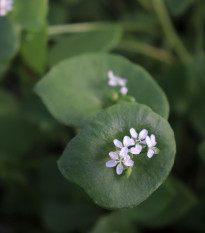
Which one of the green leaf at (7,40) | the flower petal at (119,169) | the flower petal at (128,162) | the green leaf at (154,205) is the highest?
the green leaf at (7,40)

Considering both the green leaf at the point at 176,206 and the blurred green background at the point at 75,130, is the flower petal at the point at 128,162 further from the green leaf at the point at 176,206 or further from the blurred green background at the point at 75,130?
the green leaf at the point at 176,206

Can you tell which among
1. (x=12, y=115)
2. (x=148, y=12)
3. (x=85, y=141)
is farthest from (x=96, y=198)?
(x=148, y=12)

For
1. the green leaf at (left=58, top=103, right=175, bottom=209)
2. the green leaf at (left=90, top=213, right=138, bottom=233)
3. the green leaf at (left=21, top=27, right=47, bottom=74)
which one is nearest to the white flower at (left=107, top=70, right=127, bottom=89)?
the green leaf at (left=58, top=103, right=175, bottom=209)

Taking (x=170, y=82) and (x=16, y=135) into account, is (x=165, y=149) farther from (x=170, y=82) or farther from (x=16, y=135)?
(x=16, y=135)

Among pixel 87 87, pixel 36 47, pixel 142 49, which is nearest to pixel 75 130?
pixel 87 87

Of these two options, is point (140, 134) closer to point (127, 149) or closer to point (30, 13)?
point (127, 149)

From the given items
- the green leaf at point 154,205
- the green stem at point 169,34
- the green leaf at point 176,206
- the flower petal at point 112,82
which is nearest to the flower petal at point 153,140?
the flower petal at point 112,82

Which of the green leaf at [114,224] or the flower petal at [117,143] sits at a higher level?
the flower petal at [117,143]
